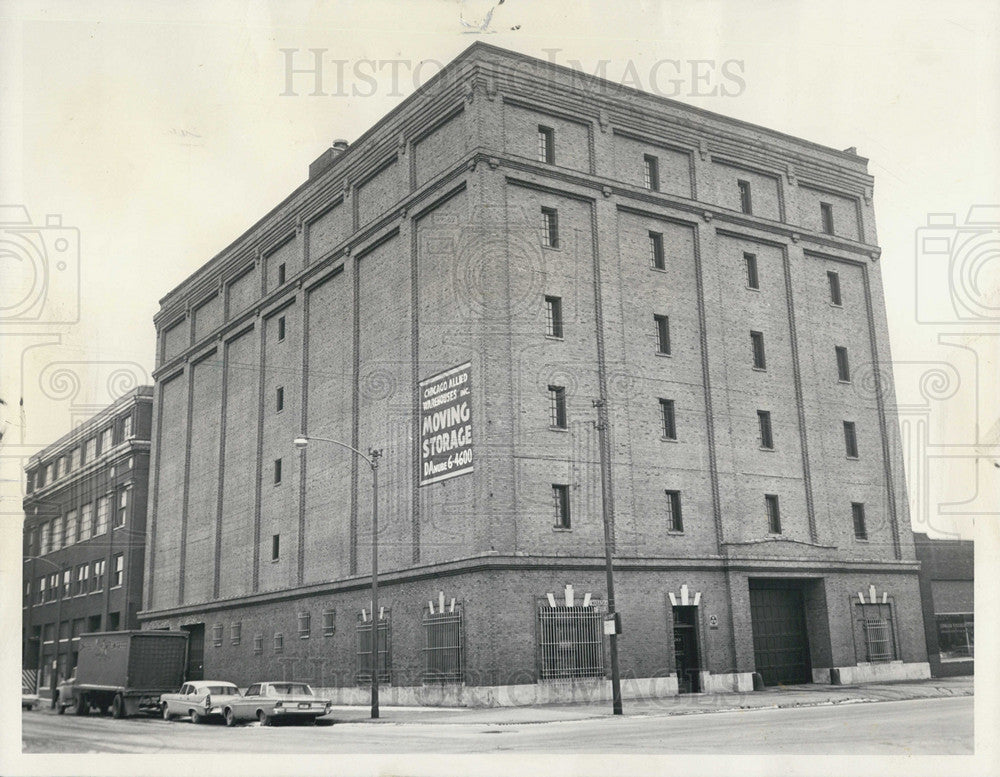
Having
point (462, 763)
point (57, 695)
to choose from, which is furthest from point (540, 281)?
point (57, 695)

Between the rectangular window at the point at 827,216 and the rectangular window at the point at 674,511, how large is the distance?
15780mm

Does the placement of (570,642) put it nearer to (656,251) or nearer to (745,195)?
(656,251)

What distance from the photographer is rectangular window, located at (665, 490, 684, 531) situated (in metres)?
38.9

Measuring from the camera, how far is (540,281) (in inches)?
1474

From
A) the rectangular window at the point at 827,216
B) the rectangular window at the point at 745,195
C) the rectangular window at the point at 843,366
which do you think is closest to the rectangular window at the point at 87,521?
the rectangular window at the point at 745,195

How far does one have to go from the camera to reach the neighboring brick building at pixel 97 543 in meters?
61.0

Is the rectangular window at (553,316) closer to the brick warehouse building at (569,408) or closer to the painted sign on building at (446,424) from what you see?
the brick warehouse building at (569,408)

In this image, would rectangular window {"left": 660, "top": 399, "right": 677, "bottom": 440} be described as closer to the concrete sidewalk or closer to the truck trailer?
the concrete sidewalk

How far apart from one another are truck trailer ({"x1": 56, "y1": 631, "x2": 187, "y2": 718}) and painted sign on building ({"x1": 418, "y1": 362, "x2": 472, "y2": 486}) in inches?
435

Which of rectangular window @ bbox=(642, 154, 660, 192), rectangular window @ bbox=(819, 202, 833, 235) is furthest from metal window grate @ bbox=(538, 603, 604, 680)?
rectangular window @ bbox=(819, 202, 833, 235)

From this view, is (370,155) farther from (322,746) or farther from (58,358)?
(322,746)

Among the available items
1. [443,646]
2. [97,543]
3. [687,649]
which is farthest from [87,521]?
[687,649]

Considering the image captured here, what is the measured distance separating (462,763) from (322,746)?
453cm

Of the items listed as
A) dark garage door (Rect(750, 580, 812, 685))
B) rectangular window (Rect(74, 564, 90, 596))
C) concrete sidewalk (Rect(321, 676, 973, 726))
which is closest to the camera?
concrete sidewalk (Rect(321, 676, 973, 726))
